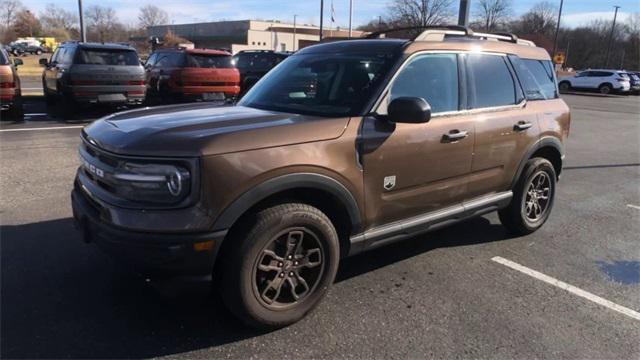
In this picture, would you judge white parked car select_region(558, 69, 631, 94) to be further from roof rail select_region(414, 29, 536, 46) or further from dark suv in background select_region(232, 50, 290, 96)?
roof rail select_region(414, 29, 536, 46)

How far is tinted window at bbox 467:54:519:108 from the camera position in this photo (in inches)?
169

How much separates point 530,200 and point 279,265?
311cm

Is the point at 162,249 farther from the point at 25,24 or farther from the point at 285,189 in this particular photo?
the point at 25,24

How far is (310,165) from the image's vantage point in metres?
3.13

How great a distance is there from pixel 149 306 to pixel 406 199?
196cm

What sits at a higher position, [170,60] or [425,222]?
[170,60]

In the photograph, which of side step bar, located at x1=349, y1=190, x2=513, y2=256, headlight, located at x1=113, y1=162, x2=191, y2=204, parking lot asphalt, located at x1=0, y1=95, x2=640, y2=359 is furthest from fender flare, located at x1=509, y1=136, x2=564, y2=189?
headlight, located at x1=113, y1=162, x2=191, y2=204

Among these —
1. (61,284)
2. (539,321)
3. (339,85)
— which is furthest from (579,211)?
(61,284)

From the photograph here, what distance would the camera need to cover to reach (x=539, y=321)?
11.3 feet

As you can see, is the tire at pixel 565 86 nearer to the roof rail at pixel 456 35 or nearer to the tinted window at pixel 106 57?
the tinted window at pixel 106 57

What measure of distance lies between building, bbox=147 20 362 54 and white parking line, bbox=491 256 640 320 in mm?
91815

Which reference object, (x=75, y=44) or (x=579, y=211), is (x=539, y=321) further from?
(x=75, y=44)

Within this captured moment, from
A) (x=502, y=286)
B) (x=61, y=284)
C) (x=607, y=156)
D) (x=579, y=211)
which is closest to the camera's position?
(x=61, y=284)

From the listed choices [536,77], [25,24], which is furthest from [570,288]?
[25,24]
